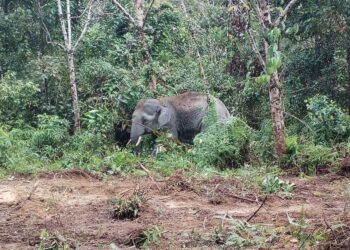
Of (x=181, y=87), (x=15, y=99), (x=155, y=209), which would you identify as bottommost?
(x=155, y=209)

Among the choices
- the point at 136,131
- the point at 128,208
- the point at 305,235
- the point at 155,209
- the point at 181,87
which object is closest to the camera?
the point at 305,235

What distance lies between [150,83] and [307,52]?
10.5ft

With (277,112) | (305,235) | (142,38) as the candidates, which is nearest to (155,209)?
(305,235)

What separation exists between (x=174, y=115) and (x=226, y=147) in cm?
383

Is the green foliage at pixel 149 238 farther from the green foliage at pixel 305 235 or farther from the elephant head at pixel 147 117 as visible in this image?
→ the elephant head at pixel 147 117

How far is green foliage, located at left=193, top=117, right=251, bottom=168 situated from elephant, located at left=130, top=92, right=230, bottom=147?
94.2 inches

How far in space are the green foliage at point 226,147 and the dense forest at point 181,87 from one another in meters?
0.02

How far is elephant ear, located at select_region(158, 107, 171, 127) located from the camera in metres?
11.7

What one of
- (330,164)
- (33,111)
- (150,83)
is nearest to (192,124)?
(150,83)

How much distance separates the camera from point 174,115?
12133 mm

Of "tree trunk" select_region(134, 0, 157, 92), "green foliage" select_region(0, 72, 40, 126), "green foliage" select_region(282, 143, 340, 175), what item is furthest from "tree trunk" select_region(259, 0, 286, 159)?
"green foliage" select_region(0, 72, 40, 126)

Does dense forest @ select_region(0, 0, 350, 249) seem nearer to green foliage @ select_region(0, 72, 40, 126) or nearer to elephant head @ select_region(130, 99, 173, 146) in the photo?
green foliage @ select_region(0, 72, 40, 126)

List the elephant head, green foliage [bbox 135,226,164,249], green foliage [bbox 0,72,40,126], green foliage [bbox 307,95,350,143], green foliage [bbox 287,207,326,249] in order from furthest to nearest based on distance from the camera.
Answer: green foliage [bbox 0,72,40,126] → the elephant head → green foliage [bbox 307,95,350,143] → green foliage [bbox 135,226,164,249] → green foliage [bbox 287,207,326,249]

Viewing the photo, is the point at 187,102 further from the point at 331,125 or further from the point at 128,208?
the point at 128,208
